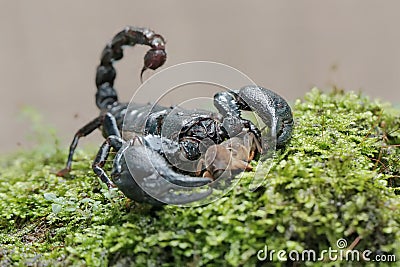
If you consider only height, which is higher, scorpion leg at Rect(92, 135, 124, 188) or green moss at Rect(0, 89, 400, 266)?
scorpion leg at Rect(92, 135, 124, 188)

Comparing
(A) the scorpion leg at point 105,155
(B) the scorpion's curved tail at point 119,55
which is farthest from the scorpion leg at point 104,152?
(B) the scorpion's curved tail at point 119,55

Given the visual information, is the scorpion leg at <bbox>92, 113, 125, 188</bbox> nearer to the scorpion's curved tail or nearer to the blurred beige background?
the scorpion's curved tail

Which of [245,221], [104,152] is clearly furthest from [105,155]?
[245,221]

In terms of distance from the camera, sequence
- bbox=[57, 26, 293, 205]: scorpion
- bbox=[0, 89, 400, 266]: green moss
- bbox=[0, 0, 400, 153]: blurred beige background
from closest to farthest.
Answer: bbox=[0, 89, 400, 266]: green moss → bbox=[57, 26, 293, 205]: scorpion → bbox=[0, 0, 400, 153]: blurred beige background

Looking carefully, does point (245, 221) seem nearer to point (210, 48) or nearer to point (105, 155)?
point (105, 155)

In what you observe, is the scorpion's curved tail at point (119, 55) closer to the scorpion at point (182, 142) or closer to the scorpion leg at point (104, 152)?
the scorpion at point (182, 142)

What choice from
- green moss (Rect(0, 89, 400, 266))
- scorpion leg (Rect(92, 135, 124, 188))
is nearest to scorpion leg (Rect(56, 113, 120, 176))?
scorpion leg (Rect(92, 135, 124, 188))
